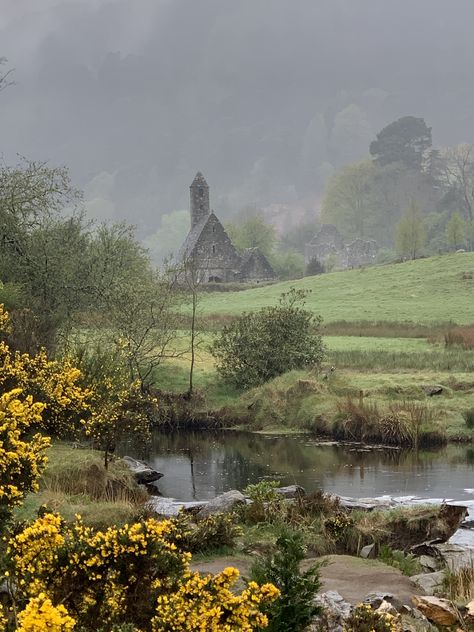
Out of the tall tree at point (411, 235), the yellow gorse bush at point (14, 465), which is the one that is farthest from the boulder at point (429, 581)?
the tall tree at point (411, 235)

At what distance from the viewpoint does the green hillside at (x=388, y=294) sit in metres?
63.4

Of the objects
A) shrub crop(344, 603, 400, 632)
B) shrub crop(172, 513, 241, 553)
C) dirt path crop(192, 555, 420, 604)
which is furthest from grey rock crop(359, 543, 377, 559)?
shrub crop(344, 603, 400, 632)

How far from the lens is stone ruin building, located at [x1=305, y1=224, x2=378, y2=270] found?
13838 centimetres

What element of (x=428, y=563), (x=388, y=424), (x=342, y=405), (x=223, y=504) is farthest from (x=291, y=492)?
(x=342, y=405)

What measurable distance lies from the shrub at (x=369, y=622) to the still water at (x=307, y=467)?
15352 millimetres

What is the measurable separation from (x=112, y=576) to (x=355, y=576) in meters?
7.47

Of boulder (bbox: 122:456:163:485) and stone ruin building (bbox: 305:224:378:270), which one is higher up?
stone ruin building (bbox: 305:224:378:270)

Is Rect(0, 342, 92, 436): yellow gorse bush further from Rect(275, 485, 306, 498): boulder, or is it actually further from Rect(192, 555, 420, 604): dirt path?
Rect(192, 555, 420, 604): dirt path

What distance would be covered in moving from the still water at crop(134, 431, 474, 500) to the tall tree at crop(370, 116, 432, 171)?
529 feet

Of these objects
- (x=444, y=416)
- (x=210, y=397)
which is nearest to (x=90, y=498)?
(x=444, y=416)

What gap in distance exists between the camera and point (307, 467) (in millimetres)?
29391

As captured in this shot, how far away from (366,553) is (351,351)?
2938 cm

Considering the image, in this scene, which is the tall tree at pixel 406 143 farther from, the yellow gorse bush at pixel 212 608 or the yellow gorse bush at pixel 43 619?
the yellow gorse bush at pixel 43 619

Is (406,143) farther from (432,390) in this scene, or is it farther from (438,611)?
(438,611)
